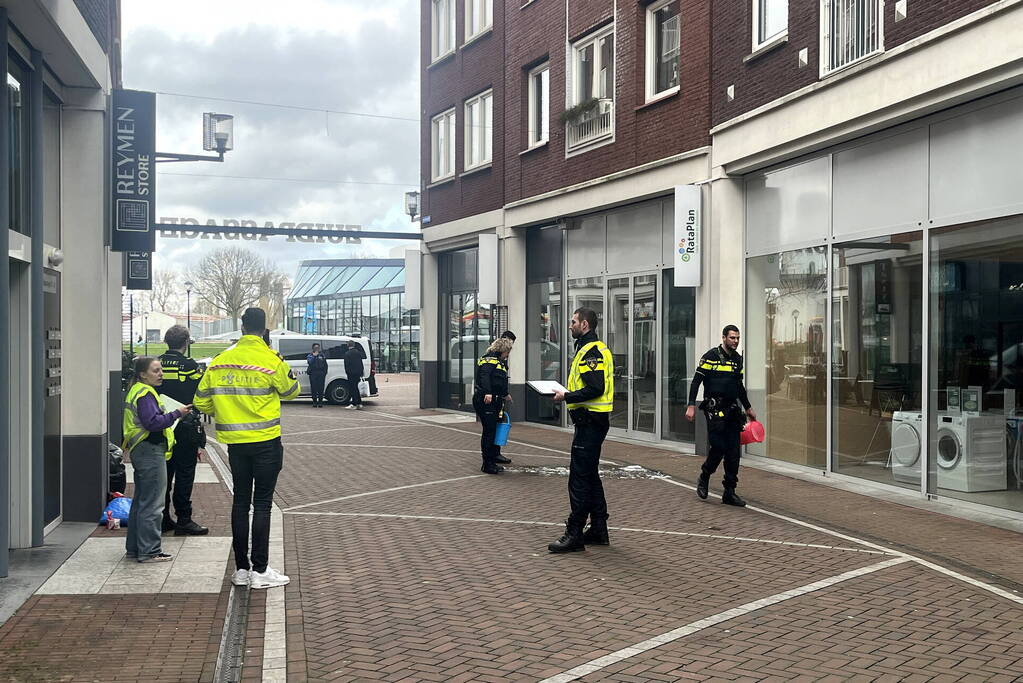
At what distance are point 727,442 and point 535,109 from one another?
12.2 metres

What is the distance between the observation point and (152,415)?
7.69m

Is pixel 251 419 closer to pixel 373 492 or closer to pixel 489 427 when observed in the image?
pixel 373 492

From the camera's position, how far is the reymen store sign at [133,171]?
10078mm

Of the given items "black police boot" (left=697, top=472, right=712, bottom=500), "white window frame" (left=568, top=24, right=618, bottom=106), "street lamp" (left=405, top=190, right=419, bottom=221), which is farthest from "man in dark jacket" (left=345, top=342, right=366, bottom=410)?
"black police boot" (left=697, top=472, right=712, bottom=500)

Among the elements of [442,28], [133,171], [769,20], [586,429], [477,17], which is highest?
[442,28]

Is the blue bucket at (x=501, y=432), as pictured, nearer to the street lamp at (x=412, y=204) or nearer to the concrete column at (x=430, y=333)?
the concrete column at (x=430, y=333)

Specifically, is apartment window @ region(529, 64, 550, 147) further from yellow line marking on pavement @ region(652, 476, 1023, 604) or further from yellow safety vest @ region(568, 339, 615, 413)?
yellow safety vest @ region(568, 339, 615, 413)

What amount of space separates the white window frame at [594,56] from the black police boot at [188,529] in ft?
37.5

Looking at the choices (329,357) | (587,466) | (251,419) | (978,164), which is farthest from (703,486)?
(329,357)

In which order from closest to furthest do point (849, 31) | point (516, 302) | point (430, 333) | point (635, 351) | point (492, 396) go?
point (849, 31) < point (492, 396) < point (635, 351) < point (516, 302) < point (430, 333)

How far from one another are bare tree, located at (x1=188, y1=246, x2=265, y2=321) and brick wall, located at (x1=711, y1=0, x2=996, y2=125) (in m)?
60.7

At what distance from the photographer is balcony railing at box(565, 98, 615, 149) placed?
1795cm

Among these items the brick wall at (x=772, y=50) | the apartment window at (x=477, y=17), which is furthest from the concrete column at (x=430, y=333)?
the brick wall at (x=772, y=50)

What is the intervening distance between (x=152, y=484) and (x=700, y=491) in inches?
221
